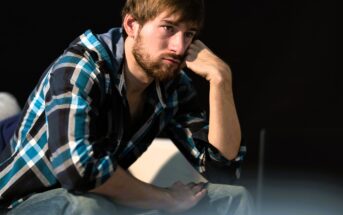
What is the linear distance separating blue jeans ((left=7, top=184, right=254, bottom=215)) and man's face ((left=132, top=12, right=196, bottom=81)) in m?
0.42

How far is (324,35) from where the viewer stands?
3547 mm

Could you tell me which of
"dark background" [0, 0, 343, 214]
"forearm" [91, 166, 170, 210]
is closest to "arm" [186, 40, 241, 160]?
"forearm" [91, 166, 170, 210]

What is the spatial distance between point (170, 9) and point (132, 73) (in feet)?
0.85

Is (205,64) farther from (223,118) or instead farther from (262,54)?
(262,54)

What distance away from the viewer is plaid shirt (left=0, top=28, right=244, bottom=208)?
6.73ft

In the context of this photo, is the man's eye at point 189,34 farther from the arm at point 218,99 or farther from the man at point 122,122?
the arm at point 218,99

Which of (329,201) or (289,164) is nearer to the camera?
(329,201)

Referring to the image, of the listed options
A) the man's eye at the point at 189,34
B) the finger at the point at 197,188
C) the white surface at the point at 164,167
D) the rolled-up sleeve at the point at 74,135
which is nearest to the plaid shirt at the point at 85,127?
the rolled-up sleeve at the point at 74,135

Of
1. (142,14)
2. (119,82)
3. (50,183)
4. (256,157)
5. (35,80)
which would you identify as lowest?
(256,157)

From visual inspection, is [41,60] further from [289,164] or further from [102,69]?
[102,69]

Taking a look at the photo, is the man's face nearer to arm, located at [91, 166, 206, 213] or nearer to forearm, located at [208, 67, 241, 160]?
forearm, located at [208, 67, 241, 160]

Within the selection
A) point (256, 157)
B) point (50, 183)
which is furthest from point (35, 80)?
point (50, 183)

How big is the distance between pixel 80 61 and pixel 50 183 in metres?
→ 0.38

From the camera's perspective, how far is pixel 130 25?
7.73 feet
